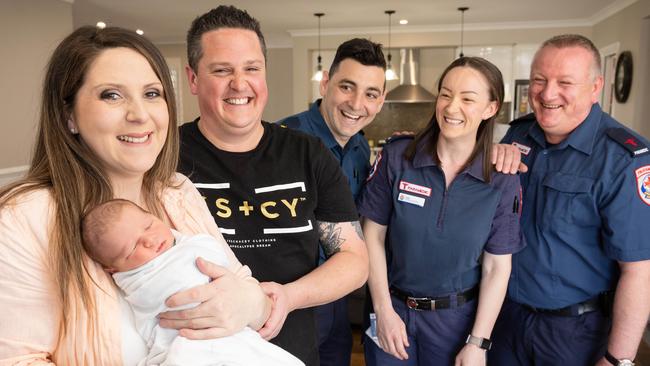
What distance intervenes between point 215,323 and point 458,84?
1261 millimetres

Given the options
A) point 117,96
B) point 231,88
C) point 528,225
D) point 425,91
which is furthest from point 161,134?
point 425,91

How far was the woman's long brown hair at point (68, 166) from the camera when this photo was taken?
3.13 feet

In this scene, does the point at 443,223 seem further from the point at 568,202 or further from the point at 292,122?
the point at 292,122

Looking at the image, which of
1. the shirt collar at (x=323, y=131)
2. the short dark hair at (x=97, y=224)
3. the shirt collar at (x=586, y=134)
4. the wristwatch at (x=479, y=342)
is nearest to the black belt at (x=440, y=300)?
the wristwatch at (x=479, y=342)

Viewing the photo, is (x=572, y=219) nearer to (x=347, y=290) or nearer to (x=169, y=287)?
(x=347, y=290)

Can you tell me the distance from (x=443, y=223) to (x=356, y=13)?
6.20m

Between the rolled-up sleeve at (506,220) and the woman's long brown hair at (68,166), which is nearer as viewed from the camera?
the woman's long brown hair at (68,166)

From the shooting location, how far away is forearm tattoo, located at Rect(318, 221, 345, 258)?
1505 mm

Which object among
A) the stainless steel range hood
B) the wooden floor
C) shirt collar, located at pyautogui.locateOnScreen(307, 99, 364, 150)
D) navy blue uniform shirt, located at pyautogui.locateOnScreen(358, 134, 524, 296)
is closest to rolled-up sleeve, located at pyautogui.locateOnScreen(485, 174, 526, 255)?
navy blue uniform shirt, located at pyautogui.locateOnScreen(358, 134, 524, 296)

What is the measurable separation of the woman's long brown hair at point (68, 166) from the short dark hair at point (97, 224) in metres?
0.02

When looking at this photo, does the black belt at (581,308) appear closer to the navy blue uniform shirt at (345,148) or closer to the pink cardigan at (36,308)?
the navy blue uniform shirt at (345,148)

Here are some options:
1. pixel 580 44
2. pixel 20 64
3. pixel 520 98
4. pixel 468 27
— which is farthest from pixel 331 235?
pixel 520 98

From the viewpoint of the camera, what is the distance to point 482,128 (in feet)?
6.11

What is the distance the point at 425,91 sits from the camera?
8773mm
